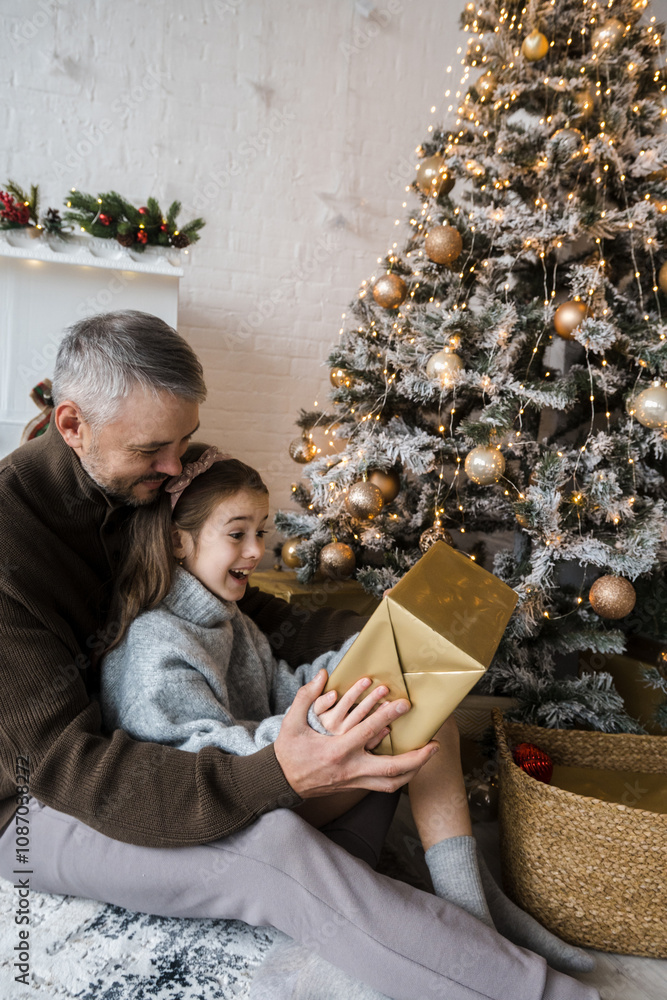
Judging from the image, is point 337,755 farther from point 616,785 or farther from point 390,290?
point 390,290

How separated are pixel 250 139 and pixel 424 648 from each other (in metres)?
2.36

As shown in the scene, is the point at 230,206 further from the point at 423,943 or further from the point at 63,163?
the point at 423,943

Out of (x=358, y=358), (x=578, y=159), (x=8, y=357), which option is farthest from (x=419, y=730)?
(x=8, y=357)

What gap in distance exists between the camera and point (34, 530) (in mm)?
1143

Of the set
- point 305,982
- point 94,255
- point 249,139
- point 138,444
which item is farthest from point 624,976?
point 249,139

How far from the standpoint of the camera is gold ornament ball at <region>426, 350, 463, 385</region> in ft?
5.23

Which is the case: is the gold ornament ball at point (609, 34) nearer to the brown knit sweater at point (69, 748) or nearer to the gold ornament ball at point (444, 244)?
the gold ornament ball at point (444, 244)

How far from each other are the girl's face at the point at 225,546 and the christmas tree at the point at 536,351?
0.45 metres

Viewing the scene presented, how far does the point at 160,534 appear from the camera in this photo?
128cm

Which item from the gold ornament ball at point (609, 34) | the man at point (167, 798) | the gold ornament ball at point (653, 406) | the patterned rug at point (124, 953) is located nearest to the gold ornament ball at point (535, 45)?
the gold ornament ball at point (609, 34)

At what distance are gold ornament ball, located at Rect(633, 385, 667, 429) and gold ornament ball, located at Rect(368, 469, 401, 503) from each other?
1.98ft

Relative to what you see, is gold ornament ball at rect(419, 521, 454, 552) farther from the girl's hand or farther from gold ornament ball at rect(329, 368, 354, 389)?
the girl's hand

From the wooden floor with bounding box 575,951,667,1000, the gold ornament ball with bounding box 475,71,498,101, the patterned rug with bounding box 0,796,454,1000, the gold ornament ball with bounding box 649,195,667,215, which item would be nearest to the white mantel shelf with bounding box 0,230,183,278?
the gold ornament ball with bounding box 475,71,498,101

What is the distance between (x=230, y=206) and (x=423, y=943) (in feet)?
8.18
